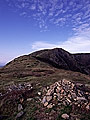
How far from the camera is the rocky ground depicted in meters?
14.1

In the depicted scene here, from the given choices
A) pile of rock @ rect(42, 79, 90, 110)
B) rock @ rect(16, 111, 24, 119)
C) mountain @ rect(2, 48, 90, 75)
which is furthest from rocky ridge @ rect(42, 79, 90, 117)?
mountain @ rect(2, 48, 90, 75)

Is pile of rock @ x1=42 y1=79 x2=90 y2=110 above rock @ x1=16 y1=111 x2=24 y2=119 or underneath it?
above

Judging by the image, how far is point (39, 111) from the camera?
14875 mm

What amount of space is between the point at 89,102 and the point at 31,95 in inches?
263

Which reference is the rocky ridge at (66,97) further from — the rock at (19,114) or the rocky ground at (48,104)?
the rock at (19,114)

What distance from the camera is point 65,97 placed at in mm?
16406

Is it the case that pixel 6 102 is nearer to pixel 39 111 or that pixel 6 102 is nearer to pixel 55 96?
pixel 39 111

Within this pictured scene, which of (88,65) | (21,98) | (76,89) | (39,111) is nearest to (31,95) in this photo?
(21,98)

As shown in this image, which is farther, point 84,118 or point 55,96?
point 55,96

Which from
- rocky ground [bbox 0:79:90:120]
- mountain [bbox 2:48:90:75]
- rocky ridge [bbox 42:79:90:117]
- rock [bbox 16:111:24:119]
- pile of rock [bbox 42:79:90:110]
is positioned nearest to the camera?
rocky ground [bbox 0:79:90:120]

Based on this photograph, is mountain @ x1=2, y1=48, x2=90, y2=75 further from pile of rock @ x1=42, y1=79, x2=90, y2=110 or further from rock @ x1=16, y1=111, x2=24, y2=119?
rock @ x1=16, y1=111, x2=24, y2=119

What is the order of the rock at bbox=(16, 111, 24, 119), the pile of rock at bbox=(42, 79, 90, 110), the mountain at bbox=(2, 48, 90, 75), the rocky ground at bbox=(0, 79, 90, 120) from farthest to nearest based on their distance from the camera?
the mountain at bbox=(2, 48, 90, 75), the pile of rock at bbox=(42, 79, 90, 110), the rock at bbox=(16, 111, 24, 119), the rocky ground at bbox=(0, 79, 90, 120)

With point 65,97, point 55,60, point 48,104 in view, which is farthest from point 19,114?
point 55,60

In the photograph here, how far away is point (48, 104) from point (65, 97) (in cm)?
199
